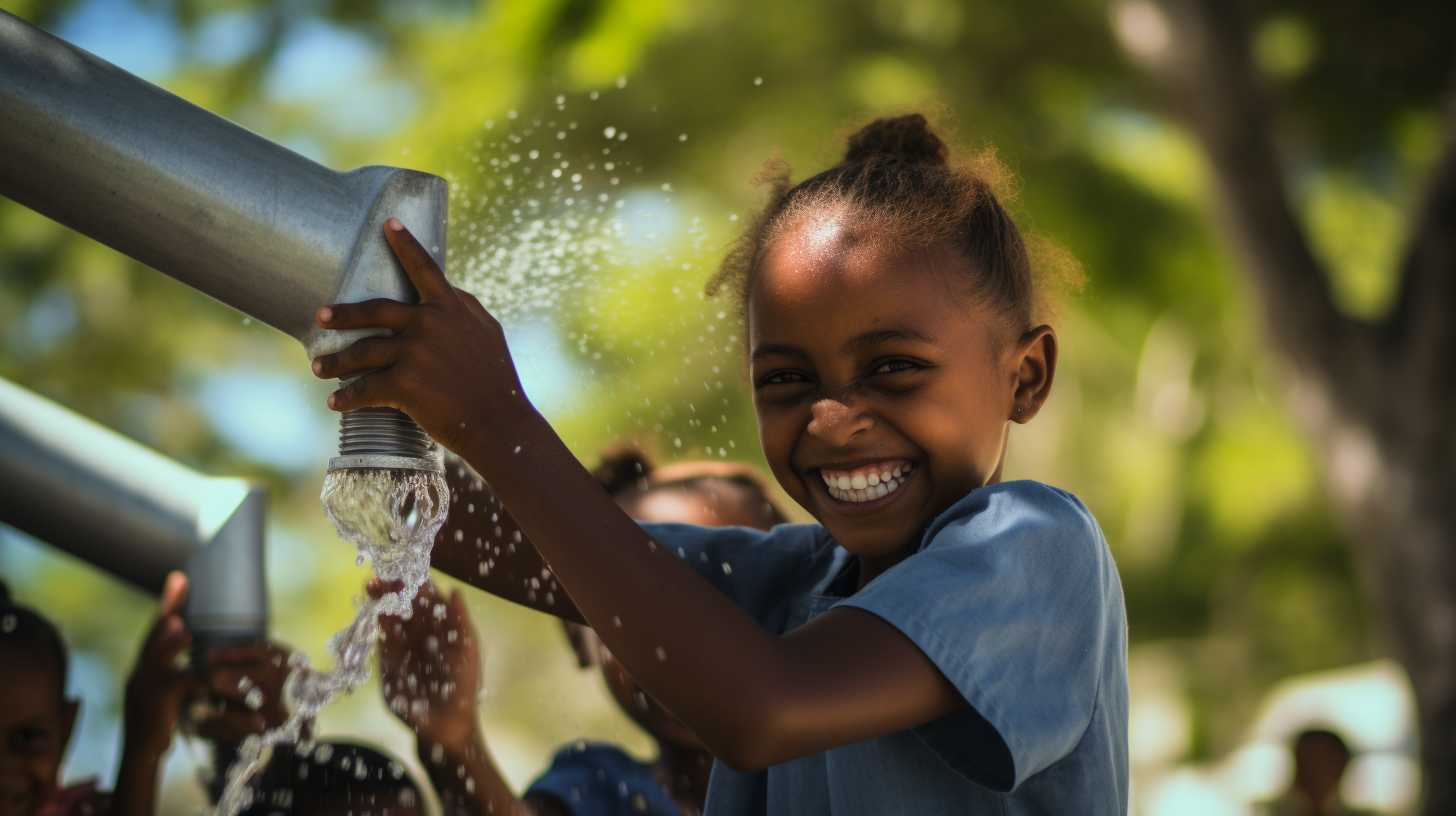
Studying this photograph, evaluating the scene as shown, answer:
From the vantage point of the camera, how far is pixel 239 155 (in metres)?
1.50

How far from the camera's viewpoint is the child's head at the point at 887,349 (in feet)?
6.17

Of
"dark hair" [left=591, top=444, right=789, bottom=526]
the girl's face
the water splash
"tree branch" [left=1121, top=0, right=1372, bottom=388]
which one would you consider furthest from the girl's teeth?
"tree branch" [left=1121, top=0, right=1372, bottom=388]

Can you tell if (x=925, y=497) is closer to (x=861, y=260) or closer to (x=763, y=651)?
(x=861, y=260)

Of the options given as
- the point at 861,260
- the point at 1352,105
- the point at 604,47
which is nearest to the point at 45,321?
the point at 604,47

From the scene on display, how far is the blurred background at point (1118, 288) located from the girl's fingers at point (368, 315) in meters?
3.64

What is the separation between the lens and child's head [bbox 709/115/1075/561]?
188 cm

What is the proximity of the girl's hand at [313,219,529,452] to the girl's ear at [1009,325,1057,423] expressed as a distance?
749 mm

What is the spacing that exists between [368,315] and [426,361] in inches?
2.9

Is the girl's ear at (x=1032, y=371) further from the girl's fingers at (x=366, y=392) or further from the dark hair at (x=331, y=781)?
the dark hair at (x=331, y=781)

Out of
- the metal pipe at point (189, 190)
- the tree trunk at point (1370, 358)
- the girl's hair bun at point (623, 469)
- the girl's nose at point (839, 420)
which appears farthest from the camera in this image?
the tree trunk at point (1370, 358)

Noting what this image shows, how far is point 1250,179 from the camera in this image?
8.22m

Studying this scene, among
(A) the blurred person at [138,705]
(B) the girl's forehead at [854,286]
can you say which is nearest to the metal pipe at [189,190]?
(B) the girl's forehead at [854,286]

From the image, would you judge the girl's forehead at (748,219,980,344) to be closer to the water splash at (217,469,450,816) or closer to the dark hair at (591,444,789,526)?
the water splash at (217,469,450,816)

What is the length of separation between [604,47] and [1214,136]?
10.6 ft
